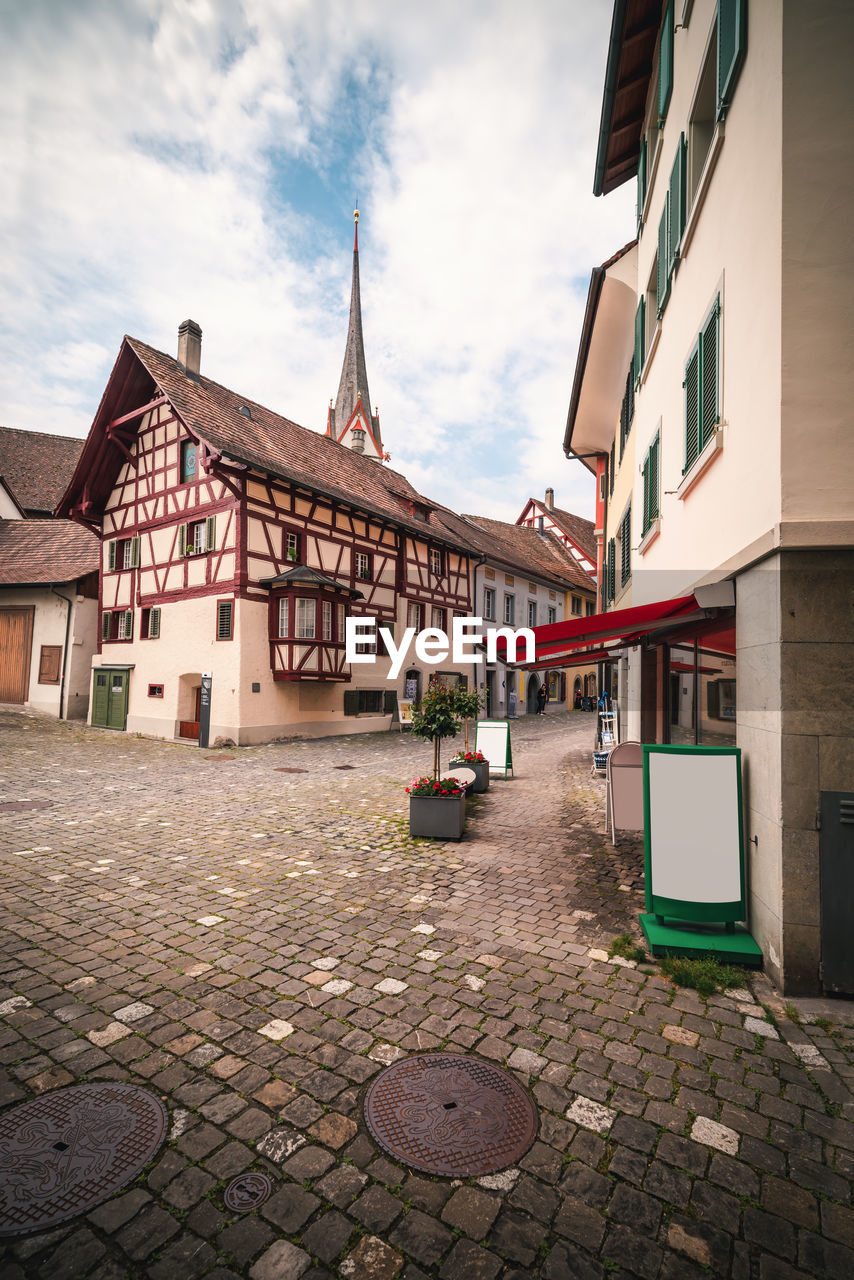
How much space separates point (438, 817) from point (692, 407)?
17.5 feet

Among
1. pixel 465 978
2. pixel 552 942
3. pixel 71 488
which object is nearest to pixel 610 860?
pixel 552 942

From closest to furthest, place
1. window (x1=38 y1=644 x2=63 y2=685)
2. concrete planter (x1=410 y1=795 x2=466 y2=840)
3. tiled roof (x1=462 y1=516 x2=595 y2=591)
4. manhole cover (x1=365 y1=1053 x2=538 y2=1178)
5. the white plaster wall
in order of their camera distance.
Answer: manhole cover (x1=365 y1=1053 x2=538 y2=1178) < the white plaster wall < concrete planter (x1=410 y1=795 x2=466 y2=840) < window (x1=38 y1=644 x2=63 y2=685) < tiled roof (x1=462 y1=516 x2=595 y2=591)

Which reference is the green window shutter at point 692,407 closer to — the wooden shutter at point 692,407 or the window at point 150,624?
the wooden shutter at point 692,407

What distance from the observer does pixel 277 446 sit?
2227 centimetres

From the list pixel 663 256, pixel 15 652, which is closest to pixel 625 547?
pixel 663 256

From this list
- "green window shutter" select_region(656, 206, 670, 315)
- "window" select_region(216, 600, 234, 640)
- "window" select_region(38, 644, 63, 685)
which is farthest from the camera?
"window" select_region(38, 644, 63, 685)

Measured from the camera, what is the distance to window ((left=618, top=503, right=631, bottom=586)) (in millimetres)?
12805

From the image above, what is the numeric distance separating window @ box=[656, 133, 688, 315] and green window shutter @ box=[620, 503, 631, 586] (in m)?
4.81

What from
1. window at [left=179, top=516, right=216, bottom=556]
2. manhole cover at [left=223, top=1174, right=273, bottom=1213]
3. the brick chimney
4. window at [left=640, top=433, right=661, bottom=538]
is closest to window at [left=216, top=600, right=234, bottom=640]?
window at [left=179, top=516, right=216, bottom=556]

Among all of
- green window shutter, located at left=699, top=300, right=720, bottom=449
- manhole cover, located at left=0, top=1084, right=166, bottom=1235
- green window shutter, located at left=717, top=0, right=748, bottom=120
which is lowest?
manhole cover, located at left=0, top=1084, right=166, bottom=1235

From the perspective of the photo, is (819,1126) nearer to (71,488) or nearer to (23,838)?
(23,838)

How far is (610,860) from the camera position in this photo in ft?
23.1

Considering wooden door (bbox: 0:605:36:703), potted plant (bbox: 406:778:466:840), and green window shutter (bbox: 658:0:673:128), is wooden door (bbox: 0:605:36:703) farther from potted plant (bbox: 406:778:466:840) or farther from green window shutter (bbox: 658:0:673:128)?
green window shutter (bbox: 658:0:673:128)

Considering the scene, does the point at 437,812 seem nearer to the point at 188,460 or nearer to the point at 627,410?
the point at 627,410
